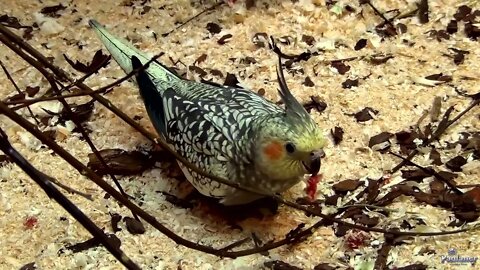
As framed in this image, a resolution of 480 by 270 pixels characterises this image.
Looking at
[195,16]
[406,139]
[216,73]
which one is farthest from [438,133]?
[195,16]

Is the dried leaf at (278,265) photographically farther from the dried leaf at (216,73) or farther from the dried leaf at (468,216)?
the dried leaf at (216,73)

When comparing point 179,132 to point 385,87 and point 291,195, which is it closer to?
point 291,195

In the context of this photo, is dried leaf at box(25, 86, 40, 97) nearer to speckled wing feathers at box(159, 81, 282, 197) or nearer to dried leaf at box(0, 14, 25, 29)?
dried leaf at box(0, 14, 25, 29)

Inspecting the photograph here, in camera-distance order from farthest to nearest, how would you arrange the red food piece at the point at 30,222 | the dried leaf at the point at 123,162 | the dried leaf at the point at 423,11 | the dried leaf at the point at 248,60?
the dried leaf at the point at 423,11
the dried leaf at the point at 248,60
the dried leaf at the point at 123,162
the red food piece at the point at 30,222

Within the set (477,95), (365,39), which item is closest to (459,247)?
(477,95)

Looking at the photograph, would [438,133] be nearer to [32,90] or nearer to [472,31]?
[472,31]

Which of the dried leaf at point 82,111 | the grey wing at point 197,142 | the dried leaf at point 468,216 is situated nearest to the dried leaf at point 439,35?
the dried leaf at point 468,216

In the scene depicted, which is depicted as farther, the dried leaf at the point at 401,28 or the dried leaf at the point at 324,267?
the dried leaf at the point at 401,28

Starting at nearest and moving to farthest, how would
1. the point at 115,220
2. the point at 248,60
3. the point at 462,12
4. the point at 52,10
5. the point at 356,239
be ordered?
the point at 356,239, the point at 115,220, the point at 248,60, the point at 462,12, the point at 52,10

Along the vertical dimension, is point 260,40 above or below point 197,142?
below
